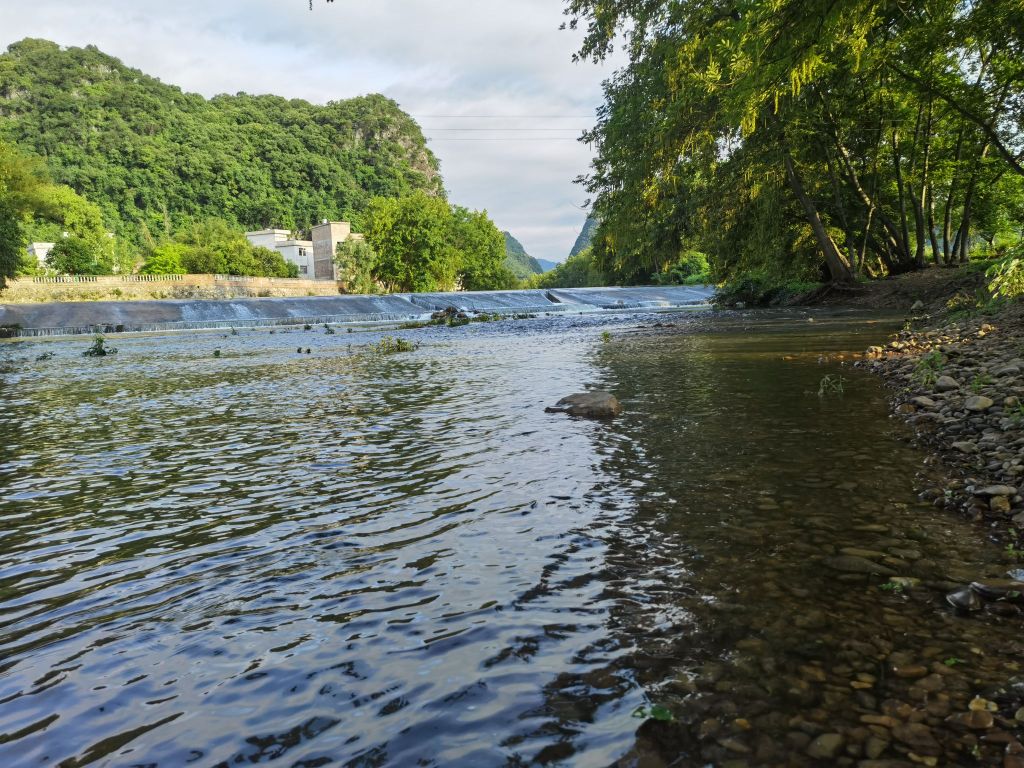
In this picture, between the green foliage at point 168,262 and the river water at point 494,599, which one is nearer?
the river water at point 494,599

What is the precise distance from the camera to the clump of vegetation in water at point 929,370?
7699mm

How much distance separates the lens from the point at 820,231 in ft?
88.8

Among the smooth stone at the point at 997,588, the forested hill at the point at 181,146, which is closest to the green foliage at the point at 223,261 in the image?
the forested hill at the point at 181,146

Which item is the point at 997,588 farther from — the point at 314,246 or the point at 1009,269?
the point at 314,246

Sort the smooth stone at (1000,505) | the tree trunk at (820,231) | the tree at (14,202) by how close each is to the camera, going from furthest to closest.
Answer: the tree at (14,202) → the tree trunk at (820,231) → the smooth stone at (1000,505)

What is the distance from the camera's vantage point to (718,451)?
6.02 meters

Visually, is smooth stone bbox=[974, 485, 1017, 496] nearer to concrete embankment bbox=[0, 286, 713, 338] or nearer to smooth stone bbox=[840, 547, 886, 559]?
smooth stone bbox=[840, 547, 886, 559]

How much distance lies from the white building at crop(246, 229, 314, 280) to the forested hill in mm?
19401

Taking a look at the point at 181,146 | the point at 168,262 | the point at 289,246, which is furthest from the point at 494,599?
the point at 181,146

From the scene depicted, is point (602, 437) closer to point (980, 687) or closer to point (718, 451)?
point (718, 451)

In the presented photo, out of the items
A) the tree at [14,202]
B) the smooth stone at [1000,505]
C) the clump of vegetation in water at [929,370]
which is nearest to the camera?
the smooth stone at [1000,505]

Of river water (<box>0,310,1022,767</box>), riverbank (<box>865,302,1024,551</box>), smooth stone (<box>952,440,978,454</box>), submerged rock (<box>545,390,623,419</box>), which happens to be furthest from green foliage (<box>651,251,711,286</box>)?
smooth stone (<box>952,440,978,454</box>)

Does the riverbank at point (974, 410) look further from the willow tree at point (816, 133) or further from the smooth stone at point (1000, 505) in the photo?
the willow tree at point (816, 133)

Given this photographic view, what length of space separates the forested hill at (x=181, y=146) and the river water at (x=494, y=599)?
129m
